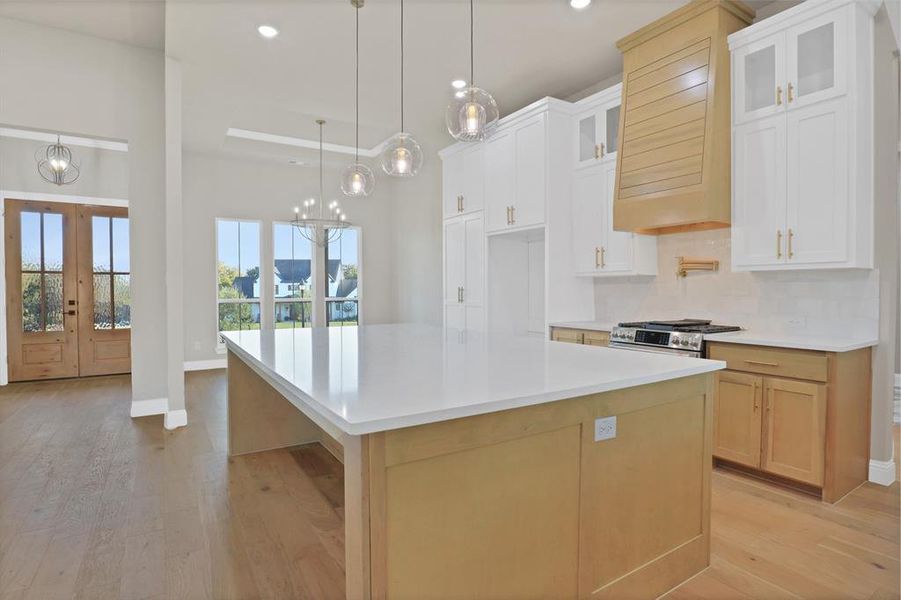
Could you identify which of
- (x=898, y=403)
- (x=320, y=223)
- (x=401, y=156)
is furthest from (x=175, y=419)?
(x=898, y=403)

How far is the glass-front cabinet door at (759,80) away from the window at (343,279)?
19.4 ft

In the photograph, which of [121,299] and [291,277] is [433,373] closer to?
[121,299]

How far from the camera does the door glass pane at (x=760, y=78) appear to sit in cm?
310

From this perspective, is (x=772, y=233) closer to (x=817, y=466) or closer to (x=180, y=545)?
(x=817, y=466)

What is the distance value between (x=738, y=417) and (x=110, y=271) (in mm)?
7042

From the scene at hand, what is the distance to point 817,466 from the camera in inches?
105

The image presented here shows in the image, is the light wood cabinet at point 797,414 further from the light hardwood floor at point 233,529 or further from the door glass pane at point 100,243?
the door glass pane at point 100,243

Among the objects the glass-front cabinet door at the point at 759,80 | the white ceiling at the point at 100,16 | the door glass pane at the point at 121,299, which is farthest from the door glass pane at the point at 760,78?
the door glass pane at the point at 121,299

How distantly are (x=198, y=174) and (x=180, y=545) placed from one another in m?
5.98

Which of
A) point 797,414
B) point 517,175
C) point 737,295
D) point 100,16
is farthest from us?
point 517,175

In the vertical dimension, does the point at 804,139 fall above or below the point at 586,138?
below

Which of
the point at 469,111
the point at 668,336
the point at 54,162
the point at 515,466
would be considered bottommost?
the point at 515,466

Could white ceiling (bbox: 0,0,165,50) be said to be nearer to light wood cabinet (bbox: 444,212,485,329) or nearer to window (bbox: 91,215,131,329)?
window (bbox: 91,215,131,329)

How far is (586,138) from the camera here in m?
4.38
